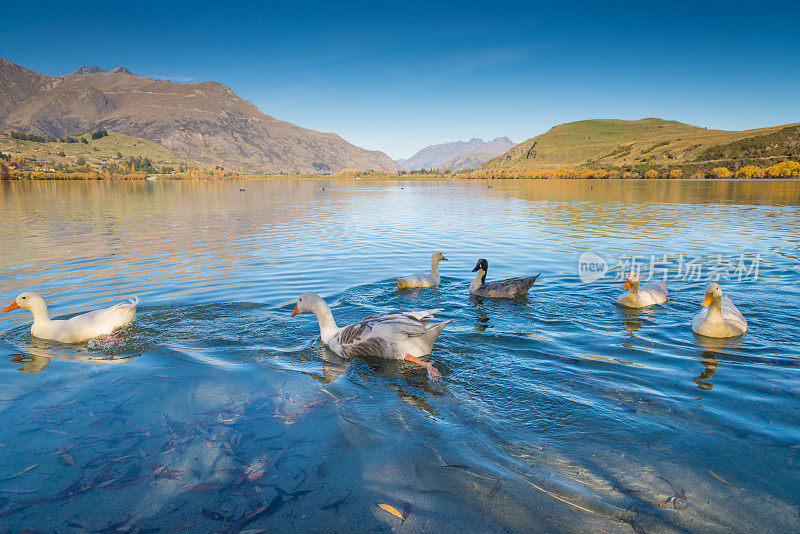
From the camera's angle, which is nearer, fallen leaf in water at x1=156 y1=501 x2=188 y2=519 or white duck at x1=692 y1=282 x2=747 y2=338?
fallen leaf in water at x1=156 y1=501 x2=188 y2=519

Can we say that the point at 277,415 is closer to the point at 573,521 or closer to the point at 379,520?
the point at 379,520

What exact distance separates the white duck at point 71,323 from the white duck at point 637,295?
12.0 m

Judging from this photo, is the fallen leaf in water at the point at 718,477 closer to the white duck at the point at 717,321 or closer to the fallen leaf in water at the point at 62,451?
the white duck at the point at 717,321

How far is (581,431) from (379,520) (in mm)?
2974

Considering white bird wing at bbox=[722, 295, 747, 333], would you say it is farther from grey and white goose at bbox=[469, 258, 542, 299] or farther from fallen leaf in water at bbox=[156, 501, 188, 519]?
fallen leaf in water at bbox=[156, 501, 188, 519]

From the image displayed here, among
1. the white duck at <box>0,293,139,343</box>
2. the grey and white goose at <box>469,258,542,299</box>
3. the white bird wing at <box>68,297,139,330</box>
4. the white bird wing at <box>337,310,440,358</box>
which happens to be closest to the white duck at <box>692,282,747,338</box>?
the grey and white goose at <box>469,258,542,299</box>

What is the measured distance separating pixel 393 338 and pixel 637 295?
685 cm

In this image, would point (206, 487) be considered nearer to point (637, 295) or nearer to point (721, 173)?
point (637, 295)

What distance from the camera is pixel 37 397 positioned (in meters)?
6.25

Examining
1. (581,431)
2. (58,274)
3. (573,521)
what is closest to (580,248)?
(581,431)

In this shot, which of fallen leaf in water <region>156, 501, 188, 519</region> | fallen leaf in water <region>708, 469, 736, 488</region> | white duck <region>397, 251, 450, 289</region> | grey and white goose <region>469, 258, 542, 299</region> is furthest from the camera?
white duck <region>397, 251, 450, 289</region>

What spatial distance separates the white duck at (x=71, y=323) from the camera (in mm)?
8438

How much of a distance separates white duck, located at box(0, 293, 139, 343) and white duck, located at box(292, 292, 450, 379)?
15.9 ft

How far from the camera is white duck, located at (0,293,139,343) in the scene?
8438mm
